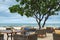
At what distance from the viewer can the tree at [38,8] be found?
731 inches

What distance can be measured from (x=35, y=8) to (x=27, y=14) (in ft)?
2.97

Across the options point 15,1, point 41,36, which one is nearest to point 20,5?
point 15,1

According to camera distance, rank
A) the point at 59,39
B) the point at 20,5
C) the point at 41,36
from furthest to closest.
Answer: the point at 20,5 < the point at 41,36 < the point at 59,39

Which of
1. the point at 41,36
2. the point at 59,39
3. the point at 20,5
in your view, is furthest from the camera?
the point at 20,5

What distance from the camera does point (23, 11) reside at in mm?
19375

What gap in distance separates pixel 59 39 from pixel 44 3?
10.0m

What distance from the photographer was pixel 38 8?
18.9 meters

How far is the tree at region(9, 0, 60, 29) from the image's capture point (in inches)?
731

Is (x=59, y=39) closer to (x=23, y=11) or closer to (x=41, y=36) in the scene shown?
(x=41, y=36)

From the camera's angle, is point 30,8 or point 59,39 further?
point 30,8

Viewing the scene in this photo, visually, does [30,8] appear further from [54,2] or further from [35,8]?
[54,2]

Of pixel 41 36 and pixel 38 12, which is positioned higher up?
pixel 38 12

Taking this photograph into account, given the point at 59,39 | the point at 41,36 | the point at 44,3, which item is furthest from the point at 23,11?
the point at 59,39

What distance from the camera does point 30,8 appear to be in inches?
755
